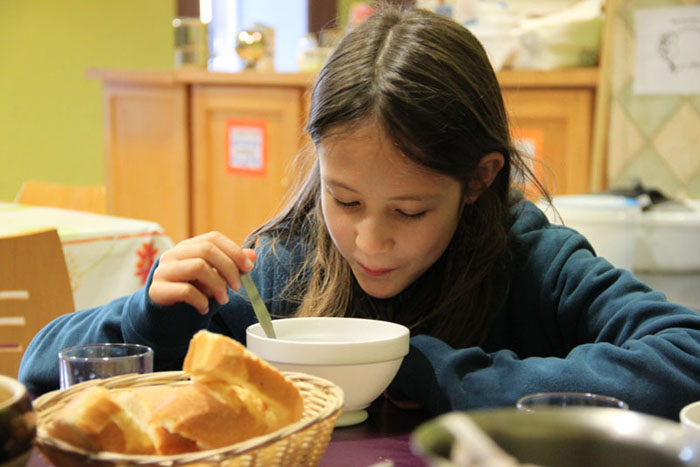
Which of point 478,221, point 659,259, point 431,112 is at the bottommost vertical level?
point 659,259

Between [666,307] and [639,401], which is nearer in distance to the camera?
[639,401]

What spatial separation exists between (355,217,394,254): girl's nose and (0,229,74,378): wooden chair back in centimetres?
77

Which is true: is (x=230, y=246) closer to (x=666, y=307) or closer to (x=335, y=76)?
(x=335, y=76)

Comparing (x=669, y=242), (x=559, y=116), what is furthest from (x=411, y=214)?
(x=559, y=116)

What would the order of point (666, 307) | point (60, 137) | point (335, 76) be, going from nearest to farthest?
point (666, 307)
point (335, 76)
point (60, 137)

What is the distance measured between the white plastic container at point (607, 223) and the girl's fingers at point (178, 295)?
1.18 metres

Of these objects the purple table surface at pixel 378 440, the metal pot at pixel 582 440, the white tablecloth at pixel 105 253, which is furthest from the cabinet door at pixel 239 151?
Result: the metal pot at pixel 582 440

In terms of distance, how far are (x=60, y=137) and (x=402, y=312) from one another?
150 inches

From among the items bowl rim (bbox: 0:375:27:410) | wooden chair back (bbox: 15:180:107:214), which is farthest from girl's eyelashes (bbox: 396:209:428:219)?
wooden chair back (bbox: 15:180:107:214)

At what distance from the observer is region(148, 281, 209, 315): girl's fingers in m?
0.92

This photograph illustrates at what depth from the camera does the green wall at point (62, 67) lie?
437 centimetres

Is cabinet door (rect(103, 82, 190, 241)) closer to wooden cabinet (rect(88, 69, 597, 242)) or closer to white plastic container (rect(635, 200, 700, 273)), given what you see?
wooden cabinet (rect(88, 69, 597, 242))

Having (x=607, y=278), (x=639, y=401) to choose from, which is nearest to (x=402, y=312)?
(x=607, y=278)

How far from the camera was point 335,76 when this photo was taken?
104 centimetres
